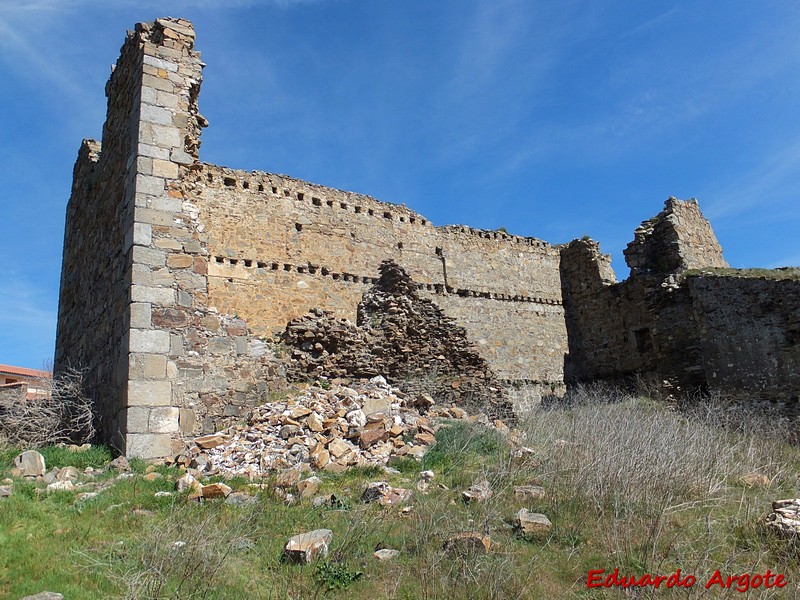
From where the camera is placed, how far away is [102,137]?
33.7 ft

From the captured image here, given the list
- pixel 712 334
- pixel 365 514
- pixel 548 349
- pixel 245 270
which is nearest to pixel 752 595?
pixel 365 514

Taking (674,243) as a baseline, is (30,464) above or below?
below

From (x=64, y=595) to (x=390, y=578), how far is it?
1916 mm

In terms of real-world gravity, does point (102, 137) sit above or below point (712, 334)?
above

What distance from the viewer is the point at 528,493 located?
5.74 m

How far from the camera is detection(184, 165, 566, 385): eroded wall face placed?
14766 mm

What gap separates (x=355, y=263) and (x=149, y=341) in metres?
9.71

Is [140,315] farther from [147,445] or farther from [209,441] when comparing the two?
[209,441]

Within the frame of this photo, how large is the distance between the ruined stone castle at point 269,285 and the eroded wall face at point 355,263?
4 cm

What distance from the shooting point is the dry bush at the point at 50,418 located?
25.6 feet

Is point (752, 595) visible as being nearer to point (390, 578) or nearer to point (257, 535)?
point (390, 578)

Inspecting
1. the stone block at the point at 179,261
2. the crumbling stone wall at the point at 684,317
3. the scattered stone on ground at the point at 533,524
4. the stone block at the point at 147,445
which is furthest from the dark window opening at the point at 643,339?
the stone block at the point at 147,445

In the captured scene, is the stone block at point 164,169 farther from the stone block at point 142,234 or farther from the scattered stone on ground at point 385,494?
the scattered stone on ground at point 385,494

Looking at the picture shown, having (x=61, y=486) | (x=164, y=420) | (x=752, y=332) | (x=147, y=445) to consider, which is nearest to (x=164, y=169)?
(x=164, y=420)
